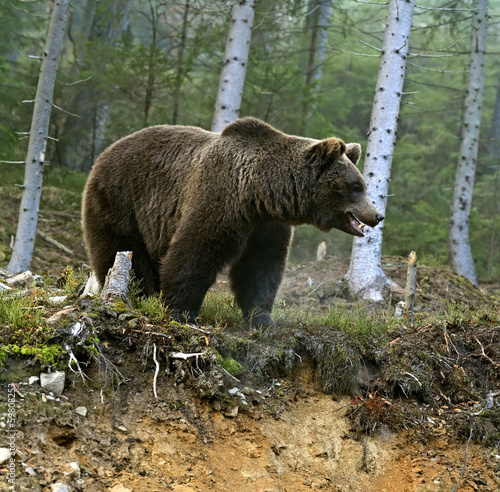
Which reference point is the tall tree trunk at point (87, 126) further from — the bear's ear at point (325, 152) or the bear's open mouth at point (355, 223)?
the bear's open mouth at point (355, 223)

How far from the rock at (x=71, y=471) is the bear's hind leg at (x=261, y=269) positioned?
2.71 metres

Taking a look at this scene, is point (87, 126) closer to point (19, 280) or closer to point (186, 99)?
point (186, 99)

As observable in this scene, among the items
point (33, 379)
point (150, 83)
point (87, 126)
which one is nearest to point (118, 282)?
point (33, 379)

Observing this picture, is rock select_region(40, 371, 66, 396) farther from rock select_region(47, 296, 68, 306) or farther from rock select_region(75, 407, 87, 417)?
rock select_region(47, 296, 68, 306)

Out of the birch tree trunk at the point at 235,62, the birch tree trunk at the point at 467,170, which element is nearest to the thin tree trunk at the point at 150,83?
the birch tree trunk at the point at 235,62

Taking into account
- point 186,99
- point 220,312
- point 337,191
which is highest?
point 186,99

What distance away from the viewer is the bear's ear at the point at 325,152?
5.54m

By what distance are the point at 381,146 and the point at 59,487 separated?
7.25 meters

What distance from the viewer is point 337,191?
5.68 metres

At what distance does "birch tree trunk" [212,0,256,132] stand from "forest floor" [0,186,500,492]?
204 inches

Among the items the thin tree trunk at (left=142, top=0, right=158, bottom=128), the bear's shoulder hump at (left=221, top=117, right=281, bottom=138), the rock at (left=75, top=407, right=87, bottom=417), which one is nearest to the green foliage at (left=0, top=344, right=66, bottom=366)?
the rock at (left=75, top=407, right=87, bottom=417)

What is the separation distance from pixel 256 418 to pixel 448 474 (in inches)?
62.4

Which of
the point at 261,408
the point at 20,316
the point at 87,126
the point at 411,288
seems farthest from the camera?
the point at 87,126

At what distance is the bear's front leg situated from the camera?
528 cm
